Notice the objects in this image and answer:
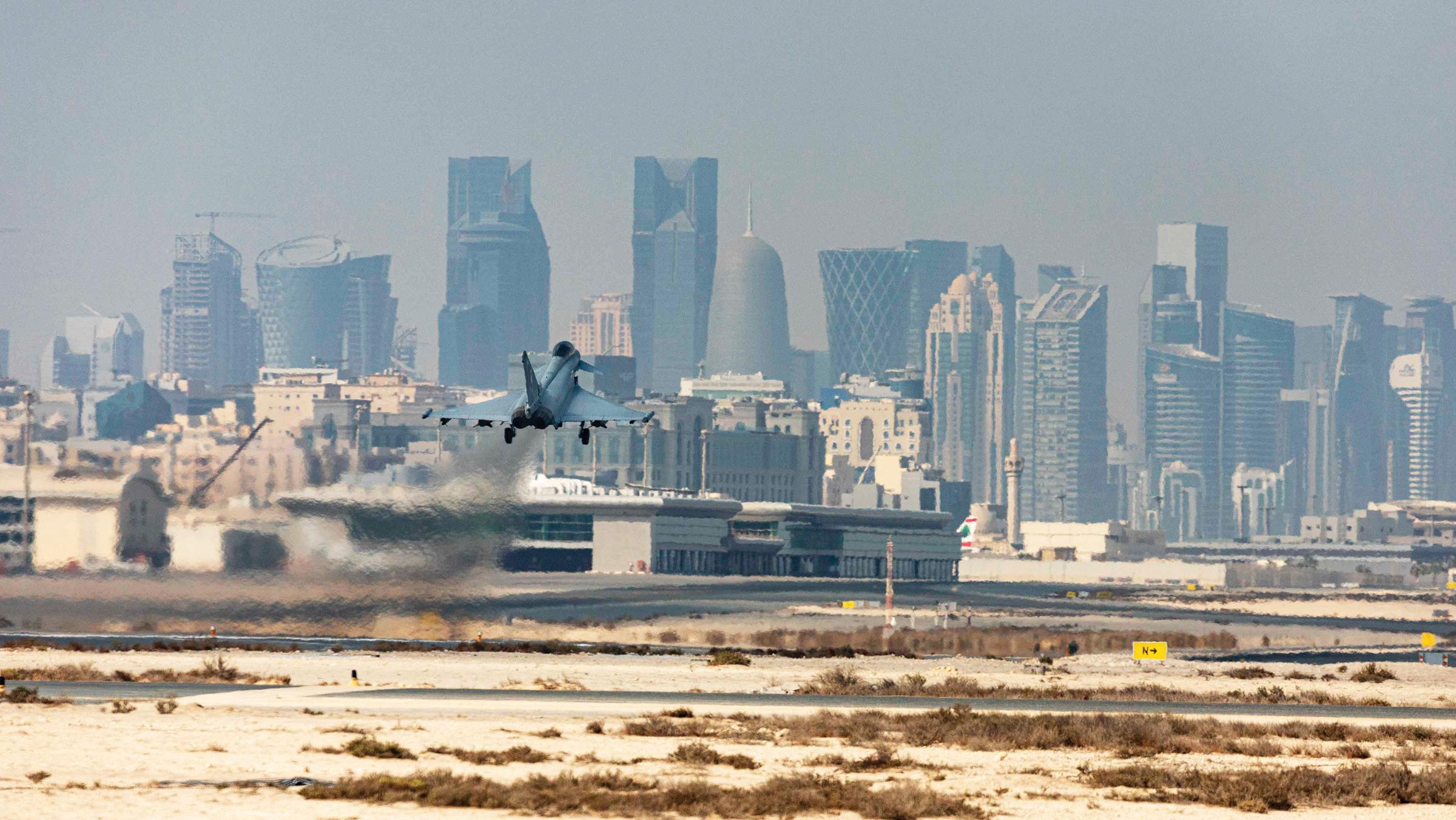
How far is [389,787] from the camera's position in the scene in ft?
181

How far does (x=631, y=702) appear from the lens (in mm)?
82312

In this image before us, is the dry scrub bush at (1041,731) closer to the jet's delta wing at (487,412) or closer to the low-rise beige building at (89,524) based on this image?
the jet's delta wing at (487,412)

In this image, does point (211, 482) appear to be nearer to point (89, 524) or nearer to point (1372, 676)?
point (89, 524)

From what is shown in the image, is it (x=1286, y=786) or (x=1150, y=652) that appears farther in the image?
(x=1150, y=652)

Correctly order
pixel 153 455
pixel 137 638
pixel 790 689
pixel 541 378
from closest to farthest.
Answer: pixel 790 689 → pixel 541 378 → pixel 137 638 → pixel 153 455

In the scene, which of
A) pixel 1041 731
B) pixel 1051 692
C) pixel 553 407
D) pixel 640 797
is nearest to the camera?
pixel 640 797

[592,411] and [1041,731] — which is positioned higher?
[592,411]

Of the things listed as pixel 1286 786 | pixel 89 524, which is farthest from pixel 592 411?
pixel 1286 786

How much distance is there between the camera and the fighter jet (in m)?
101

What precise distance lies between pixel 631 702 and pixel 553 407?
24.3 metres

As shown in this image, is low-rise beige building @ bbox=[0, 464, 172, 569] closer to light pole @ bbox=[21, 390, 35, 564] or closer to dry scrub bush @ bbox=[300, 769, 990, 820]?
light pole @ bbox=[21, 390, 35, 564]

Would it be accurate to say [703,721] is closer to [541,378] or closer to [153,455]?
[541,378]

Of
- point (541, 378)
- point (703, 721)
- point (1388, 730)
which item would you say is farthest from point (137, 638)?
point (1388, 730)

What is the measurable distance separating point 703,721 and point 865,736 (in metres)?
6.70
